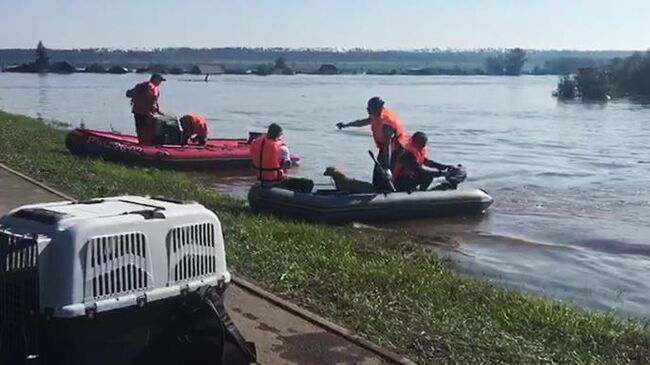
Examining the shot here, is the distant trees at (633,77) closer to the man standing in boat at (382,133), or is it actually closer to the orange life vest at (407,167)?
the orange life vest at (407,167)

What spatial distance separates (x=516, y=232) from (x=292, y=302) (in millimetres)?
8512

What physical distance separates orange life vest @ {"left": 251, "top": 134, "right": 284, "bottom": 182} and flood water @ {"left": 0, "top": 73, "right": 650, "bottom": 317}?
238cm

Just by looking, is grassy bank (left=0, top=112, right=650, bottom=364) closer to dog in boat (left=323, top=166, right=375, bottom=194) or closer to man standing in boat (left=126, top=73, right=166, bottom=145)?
dog in boat (left=323, top=166, right=375, bottom=194)

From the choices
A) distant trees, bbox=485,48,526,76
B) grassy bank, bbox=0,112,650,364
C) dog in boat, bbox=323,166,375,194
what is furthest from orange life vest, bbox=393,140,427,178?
distant trees, bbox=485,48,526,76

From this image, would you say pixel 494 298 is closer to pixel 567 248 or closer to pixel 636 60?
pixel 567 248

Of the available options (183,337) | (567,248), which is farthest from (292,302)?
(567,248)

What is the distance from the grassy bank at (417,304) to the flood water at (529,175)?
2.09 metres

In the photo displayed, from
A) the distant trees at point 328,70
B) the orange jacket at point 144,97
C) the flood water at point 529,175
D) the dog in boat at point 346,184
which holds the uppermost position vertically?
the orange jacket at point 144,97

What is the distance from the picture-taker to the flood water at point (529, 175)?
1188 centimetres

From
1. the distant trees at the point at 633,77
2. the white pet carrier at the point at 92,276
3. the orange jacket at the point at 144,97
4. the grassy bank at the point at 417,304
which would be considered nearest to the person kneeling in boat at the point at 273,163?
the grassy bank at the point at 417,304

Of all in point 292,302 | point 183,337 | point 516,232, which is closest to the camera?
point 183,337

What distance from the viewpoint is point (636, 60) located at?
8138cm

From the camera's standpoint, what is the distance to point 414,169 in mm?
15180

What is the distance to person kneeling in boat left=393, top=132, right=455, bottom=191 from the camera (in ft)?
49.2
